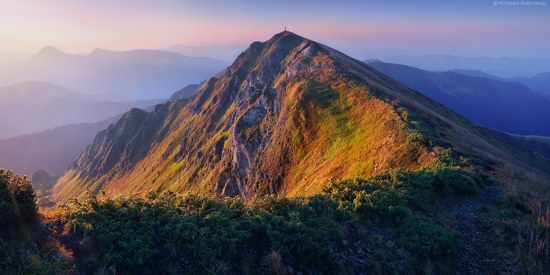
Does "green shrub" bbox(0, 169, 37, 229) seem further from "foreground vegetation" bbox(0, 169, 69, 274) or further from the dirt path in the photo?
the dirt path

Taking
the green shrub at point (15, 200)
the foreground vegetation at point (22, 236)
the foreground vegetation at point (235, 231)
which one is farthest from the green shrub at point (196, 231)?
the green shrub at point (15, 200)

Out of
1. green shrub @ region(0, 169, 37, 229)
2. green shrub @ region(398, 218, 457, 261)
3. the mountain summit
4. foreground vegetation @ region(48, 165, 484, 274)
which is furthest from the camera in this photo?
the mountain summit

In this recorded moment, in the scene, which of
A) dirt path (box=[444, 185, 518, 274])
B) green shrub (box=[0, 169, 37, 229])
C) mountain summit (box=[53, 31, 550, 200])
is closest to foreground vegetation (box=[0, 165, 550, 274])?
green shrub (box=[0, 169, 37, 229])

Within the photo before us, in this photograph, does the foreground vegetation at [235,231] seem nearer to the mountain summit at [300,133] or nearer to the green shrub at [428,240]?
the green shrub at [428,240]

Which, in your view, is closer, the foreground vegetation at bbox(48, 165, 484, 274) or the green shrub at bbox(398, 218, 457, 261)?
the foreground vegetation at bbox(48, 165, 484, 274)

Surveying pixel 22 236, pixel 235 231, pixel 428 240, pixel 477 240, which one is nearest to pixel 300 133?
pixel 477 240

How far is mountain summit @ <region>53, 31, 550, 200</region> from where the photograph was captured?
37.8 m

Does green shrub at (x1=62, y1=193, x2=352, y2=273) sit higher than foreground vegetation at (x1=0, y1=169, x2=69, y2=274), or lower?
lower

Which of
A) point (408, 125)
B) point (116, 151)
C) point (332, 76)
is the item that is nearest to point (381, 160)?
point (408, 125)

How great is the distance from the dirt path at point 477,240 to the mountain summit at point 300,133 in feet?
31.6

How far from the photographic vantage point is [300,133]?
2375 inches

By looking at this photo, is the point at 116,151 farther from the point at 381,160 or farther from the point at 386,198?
the point at 386,198

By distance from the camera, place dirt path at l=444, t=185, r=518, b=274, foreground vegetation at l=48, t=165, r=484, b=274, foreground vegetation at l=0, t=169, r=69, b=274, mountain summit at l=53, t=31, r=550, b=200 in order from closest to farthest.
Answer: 1. foreground vegetation at l=0, t=169, r=69, b=274
2. foreground vegetation at l=48, t=165, r=484, b=274
3. dirt path at l=444, t=185, r=518, b=274
4. mountain summit at l=53, t=31, r=550, b=200

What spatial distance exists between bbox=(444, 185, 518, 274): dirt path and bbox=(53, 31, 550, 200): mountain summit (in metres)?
9.64
